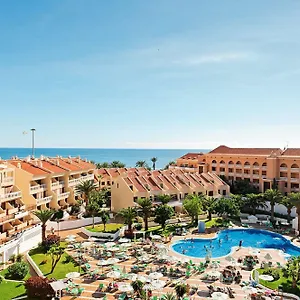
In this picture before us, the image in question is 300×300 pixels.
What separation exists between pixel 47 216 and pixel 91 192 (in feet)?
59.3

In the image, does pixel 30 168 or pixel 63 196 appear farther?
pixel 63 196

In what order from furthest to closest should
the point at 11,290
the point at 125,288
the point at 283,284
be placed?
the point at 283,284 → the point at 11,290 → the point at 125,288

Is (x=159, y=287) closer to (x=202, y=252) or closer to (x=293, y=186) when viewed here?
(x=202, y=252)

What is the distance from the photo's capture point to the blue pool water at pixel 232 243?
3656 cm

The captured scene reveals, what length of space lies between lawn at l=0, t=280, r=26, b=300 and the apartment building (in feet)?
83.7

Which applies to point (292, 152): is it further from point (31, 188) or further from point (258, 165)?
point (31, 188)

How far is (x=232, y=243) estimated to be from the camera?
130 feet

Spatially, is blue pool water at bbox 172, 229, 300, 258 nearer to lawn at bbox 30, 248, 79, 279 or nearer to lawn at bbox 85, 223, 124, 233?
lawn at bbox 85, 223, 124, 233

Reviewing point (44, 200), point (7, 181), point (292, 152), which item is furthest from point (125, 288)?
point (292, 152)

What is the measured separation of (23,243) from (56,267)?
21.1ft

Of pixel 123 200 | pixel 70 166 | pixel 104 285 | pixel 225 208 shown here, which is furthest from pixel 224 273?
pixel 70 166

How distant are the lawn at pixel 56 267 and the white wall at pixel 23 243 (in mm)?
1288

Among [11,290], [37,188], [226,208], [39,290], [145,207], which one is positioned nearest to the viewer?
[39,290]

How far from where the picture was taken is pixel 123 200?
5166cm
